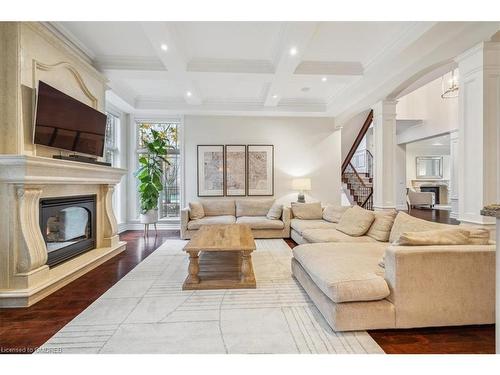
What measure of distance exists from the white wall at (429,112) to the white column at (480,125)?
5.21 metres

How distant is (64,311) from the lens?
2.36 metres

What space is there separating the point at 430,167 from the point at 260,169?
9841 millimetres

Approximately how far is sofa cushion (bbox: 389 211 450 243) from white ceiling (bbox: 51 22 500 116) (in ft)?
6.62

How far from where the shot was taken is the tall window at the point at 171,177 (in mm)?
6543

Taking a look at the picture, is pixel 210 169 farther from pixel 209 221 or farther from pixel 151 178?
pixel 209 221

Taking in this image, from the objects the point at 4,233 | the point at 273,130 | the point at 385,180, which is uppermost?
the point at 273,130

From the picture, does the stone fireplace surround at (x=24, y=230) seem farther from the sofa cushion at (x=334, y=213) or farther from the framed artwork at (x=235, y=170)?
the sofa cushion at (x=334, y=213)

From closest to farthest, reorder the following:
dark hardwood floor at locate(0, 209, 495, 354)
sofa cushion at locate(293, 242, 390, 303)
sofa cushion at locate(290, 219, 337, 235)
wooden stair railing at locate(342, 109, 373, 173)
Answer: dark hardwood floor at locate(0, 209, 495, 354) < sofa cushion at locate(293, 242, 390, 303) < sofa cushion at locate(290, 219, 337, 235) < wooden stair railing at locate(342, 109, 373, 173)

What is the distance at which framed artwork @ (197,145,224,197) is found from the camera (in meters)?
6.22

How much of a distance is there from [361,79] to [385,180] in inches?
69.0

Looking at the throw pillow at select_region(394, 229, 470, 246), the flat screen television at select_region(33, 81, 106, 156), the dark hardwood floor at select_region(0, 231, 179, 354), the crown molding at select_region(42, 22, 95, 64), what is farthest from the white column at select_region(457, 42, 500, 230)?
the crown molding at select_region(42, 22, 95, 64)

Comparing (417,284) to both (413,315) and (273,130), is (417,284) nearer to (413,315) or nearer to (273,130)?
(413,315)

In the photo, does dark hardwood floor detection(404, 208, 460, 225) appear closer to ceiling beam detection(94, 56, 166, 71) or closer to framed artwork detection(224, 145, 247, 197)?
framed artwork detection(224, 145, 247, 197)
